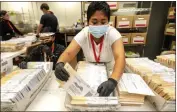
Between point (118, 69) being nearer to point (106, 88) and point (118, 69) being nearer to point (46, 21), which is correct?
point (106, 88)

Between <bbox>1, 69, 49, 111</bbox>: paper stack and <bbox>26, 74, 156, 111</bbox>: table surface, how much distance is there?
0.03m

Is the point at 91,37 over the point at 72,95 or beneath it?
over

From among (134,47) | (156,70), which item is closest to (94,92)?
(156,70)

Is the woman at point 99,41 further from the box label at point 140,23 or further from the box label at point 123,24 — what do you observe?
the box label at point 140,23

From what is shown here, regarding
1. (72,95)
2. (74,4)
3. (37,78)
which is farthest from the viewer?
(74,4)

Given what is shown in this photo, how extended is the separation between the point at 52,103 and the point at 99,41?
525 mm

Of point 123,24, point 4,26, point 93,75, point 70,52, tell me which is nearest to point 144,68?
point 93,75

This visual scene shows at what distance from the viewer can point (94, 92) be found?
586 mm

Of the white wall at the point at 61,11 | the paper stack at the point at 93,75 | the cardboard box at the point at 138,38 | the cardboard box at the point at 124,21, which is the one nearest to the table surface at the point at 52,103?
the paper stack at the point at 93,75

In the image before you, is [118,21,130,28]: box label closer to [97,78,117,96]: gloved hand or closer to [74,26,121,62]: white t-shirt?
[74,26,121,62]: white t-shirt

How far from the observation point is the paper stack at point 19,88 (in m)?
Result: 0.50

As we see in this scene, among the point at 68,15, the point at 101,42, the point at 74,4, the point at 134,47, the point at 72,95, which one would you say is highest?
the point at 74,4

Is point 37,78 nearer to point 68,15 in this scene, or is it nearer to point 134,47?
point 134,47

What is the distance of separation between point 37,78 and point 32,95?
0.09 metres
